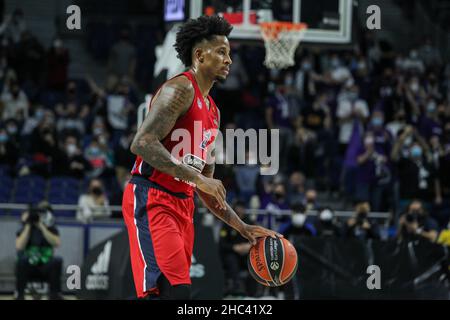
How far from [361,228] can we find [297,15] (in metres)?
3.27

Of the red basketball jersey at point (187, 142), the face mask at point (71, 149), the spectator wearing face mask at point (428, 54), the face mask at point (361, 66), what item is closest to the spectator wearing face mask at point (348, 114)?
the face mask at point (361, 66)

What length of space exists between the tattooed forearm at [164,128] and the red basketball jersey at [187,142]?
0.08m

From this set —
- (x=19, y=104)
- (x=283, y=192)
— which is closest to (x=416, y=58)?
(x=283, y=192)

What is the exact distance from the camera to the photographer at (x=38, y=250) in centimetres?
1212

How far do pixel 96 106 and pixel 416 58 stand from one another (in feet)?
24.2

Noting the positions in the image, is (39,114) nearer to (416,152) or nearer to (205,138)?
(416,152)

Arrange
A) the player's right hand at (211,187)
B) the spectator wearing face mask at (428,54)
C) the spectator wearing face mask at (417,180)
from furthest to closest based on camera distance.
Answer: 1. the spectator wearing face mask at (428,54)
2. the spectator wearing face mask at (417,180)
3. the player's right hand at (211,187)

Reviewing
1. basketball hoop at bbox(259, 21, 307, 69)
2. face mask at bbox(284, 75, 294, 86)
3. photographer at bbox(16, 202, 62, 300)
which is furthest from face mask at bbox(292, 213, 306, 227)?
face mask at bbox(284, 75, 294, 86)

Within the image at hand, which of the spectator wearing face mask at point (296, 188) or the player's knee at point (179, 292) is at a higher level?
the player's knee at point (179, 292)

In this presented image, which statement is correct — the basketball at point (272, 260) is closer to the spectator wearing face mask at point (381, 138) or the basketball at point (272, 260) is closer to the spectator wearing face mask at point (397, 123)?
the spectator wearing face mask at point (381, 138)

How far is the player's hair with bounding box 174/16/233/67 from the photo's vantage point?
5785mm

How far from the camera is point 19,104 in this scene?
17266mm

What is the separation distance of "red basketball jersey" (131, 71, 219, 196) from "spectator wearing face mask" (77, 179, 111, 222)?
7.93 meters

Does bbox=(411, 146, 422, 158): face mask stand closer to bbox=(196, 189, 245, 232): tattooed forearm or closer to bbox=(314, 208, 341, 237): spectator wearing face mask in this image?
bbox=(314, 208, 341, 237): spectator wearing face mask
